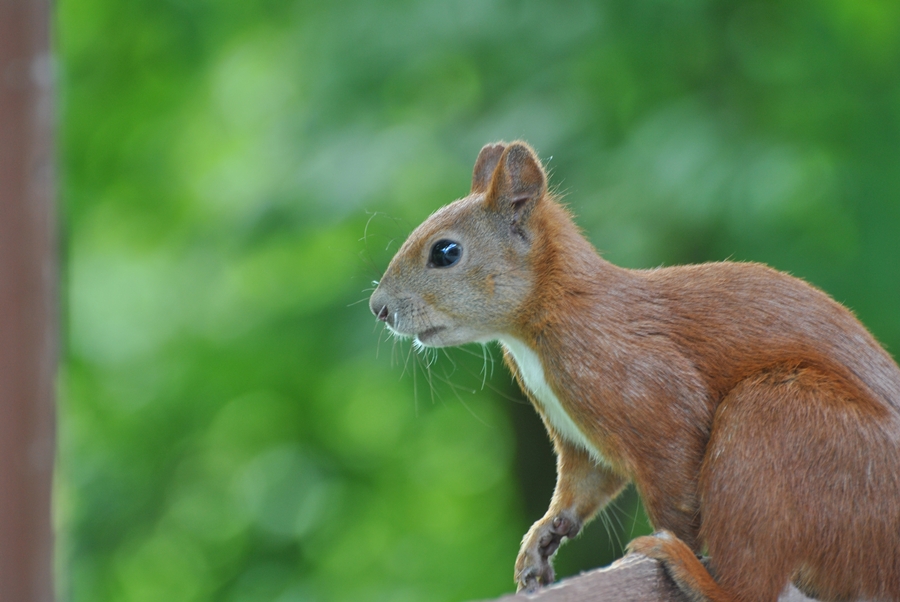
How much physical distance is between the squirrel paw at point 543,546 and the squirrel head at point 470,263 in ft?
2.13

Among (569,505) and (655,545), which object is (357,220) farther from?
(655,545)

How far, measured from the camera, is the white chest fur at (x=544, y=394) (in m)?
3.16

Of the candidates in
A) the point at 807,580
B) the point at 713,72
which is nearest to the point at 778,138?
the point at 713,72

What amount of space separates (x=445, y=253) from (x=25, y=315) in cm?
139

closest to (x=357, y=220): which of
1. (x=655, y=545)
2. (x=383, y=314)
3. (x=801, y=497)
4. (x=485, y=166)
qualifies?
(x=485, y=166)

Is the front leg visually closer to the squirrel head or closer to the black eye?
the squirrel head

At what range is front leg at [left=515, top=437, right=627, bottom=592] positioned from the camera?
334 centimetres

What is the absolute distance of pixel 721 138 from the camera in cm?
529

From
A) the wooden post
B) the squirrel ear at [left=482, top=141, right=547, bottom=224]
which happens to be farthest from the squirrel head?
the wooden post

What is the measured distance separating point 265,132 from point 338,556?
322cm

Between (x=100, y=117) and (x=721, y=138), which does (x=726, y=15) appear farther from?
(x=100, y=117)

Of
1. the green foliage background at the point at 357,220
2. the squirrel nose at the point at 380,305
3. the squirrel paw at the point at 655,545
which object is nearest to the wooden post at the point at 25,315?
the squirrel nose at the point at 380,305

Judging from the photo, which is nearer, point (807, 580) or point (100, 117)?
point (807, 580)

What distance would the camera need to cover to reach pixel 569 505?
3.39 metres
